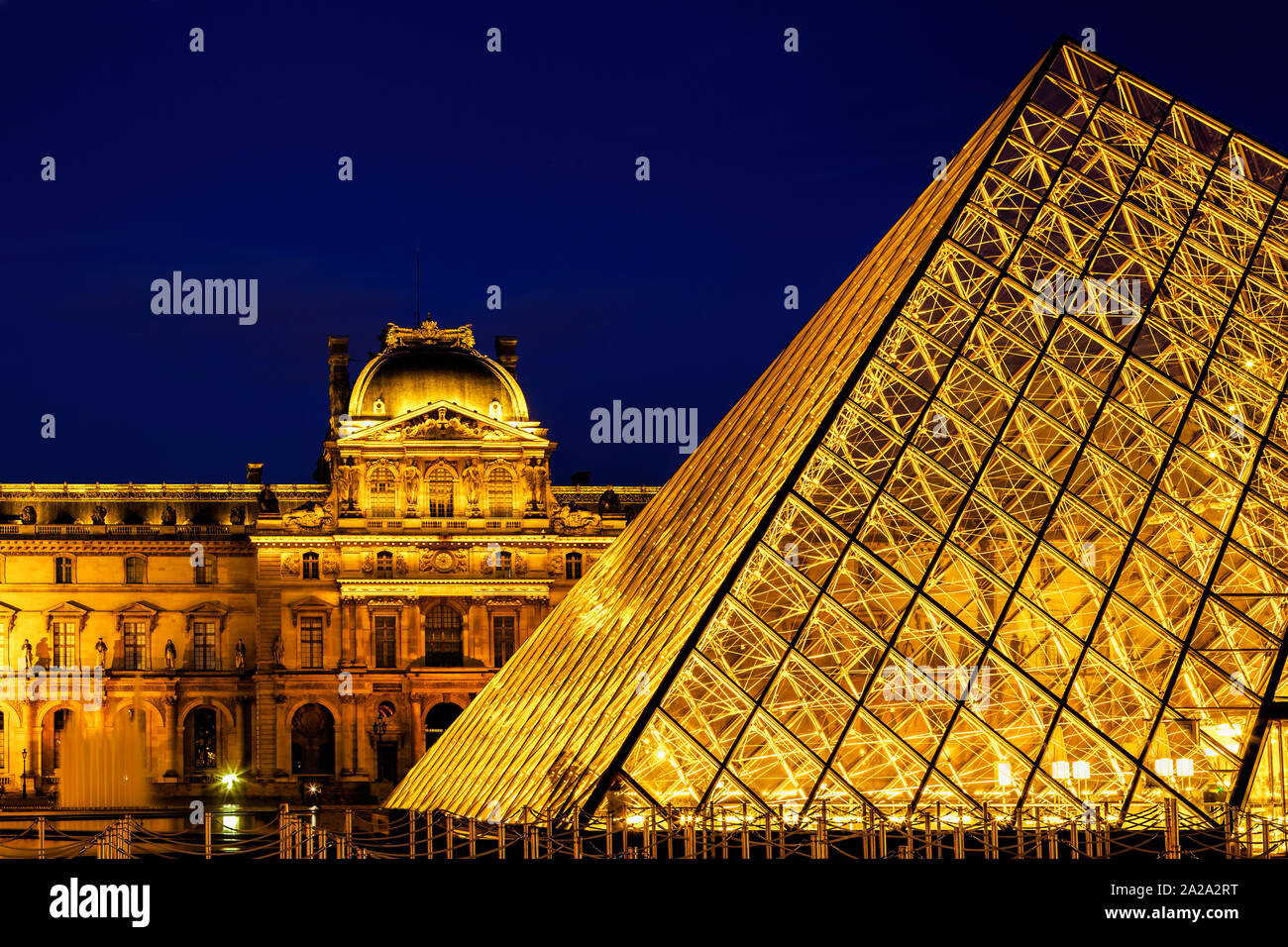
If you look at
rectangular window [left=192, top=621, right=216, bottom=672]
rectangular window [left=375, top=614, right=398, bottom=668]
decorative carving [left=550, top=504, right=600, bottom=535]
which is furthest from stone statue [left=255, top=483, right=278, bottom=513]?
decorative carving [left=550, top=504, right=600, bottom=535]

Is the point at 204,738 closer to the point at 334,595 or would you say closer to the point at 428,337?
the point at 334,595

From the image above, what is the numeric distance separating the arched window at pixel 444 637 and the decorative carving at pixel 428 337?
39.6 ft

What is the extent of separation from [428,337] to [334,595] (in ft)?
41.6

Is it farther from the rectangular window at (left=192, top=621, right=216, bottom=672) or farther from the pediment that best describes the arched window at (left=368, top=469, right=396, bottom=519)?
the rectangular window at (left=192, top=621, right=216, bottom=672)

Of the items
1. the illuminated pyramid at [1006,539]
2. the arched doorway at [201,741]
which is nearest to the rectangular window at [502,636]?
the arched doorway at [201,741]

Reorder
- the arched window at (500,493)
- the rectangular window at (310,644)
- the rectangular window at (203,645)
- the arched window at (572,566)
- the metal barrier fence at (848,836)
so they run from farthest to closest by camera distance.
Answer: the rectangular window at (203,645) < the arched window at (572,566) < the arched window at (500,493) < the rectangular window at (310,644) < the metal barrier fence at (848,836)

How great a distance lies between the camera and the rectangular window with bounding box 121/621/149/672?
87.2 metres

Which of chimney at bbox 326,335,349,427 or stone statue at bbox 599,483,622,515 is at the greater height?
chimney at bbox 326,335,349,427

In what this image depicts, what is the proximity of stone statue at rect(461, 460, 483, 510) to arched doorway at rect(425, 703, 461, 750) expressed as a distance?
29.4 feet

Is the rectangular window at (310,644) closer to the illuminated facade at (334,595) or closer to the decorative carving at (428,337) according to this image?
the illuminated facade at (334,595)

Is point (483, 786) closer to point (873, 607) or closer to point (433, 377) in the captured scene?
point (873, 607)

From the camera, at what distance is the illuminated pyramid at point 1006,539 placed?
92.0ft

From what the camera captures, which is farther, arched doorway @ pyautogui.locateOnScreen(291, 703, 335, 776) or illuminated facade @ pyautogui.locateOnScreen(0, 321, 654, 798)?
arched doorway @ pyautogui.locateOnScreen(291, 703, 335, 776)

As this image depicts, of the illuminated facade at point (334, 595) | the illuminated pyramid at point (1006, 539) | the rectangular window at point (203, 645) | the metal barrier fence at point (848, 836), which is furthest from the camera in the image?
the rectangular window at point (203, 645)
